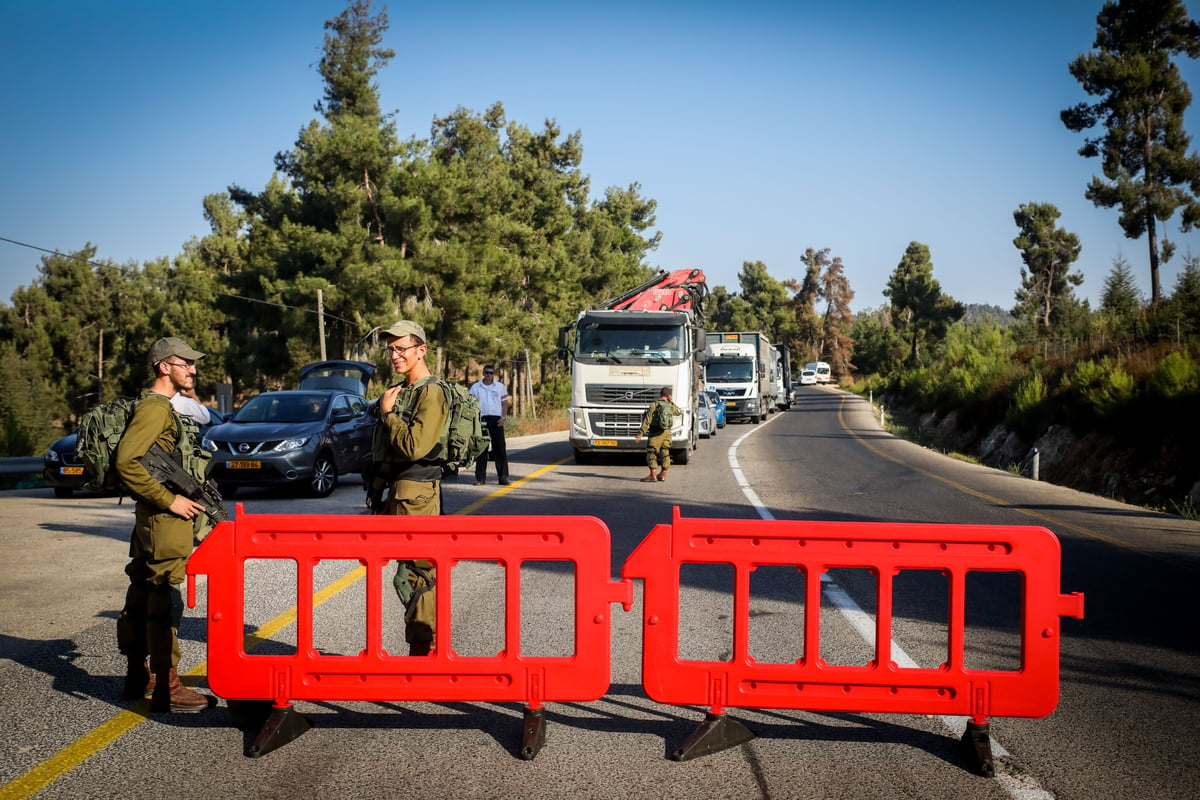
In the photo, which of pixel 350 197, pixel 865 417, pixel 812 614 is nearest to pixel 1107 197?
pixel 865 417

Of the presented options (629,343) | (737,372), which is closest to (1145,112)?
(737,372)

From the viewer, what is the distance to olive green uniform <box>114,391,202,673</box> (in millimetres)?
4715

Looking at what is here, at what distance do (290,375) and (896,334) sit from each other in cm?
5035

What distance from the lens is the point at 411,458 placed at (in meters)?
4.99

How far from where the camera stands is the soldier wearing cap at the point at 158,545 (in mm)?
4738

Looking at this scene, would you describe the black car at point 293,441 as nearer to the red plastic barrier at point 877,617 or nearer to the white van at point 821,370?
the red plastic barrier at point 877,617

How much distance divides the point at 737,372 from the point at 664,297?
18.5 metres

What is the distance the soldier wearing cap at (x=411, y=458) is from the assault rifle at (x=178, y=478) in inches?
31.2

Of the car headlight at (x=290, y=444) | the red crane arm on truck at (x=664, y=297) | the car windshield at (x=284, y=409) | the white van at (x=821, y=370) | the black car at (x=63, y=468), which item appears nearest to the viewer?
the car headlight at (x=290, y=444)

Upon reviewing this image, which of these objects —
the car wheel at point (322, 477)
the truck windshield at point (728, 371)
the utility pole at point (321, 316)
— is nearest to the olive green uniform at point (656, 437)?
the car wheel at point (322, 477)

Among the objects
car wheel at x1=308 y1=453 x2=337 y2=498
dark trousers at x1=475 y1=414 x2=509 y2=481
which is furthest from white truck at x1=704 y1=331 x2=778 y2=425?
car wheel at x1=308 y1=453 x2=337 y2=498

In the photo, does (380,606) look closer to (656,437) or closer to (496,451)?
(496,451)

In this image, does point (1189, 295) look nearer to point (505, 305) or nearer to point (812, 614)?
point (812, 614)

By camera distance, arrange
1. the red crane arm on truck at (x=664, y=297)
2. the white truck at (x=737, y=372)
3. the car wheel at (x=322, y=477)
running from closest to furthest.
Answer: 1. the car wheel at (x=322, y=477)
2. the red crane arm on truck at (x=664, y=297)
3. the white truck at (x=737, y=372)
